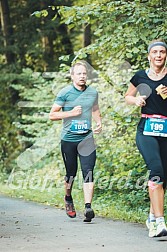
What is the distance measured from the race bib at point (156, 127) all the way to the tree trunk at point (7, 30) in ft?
70.1

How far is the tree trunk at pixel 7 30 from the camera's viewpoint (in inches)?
1138

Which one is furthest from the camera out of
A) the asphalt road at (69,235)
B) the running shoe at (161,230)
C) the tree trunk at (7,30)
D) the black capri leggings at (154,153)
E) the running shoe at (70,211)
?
the tree trunk at (7,30)

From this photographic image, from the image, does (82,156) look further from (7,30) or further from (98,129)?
(7,30)

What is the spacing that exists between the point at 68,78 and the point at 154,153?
13.9 m

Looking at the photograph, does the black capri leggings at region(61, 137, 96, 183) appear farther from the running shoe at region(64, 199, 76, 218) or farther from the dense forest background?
the dense forest background

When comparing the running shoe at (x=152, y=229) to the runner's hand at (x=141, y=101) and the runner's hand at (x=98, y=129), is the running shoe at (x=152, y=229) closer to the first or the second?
the runner's hand at (x=141, y=101)

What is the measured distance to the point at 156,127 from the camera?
7602mm

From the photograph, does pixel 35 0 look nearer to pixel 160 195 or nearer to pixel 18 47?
pixel 18 47

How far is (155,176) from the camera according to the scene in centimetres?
743

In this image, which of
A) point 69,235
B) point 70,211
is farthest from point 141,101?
point 70,211

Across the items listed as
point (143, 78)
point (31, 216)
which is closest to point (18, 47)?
point (31, 216)

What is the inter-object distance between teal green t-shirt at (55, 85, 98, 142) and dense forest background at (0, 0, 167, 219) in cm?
152

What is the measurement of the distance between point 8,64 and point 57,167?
31.4 feet

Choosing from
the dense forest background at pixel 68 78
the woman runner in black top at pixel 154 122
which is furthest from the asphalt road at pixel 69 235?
the dense forest background at pixel 68 78
